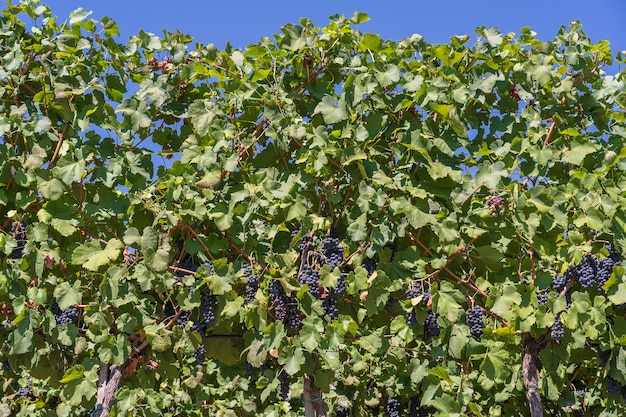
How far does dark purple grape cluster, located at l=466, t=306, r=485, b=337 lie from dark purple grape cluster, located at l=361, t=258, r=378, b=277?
1.86 ft

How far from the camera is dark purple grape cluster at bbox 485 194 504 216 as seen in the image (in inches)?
170

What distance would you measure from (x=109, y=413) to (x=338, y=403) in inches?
105

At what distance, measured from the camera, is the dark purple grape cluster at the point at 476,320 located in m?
4.30

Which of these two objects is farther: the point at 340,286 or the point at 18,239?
the point at 18,239

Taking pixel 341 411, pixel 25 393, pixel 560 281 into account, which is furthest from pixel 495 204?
pixel 25 393

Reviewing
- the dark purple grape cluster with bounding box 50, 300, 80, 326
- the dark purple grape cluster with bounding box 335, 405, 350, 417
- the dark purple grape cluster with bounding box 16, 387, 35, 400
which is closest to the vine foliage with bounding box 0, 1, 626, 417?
the dark purple grape cluster with bounding box 50, 300, 80, 326

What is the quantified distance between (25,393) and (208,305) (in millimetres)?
4188

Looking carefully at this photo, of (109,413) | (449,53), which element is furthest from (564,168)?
(109,413)

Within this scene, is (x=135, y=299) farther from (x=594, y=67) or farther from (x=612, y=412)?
(x=612, y=412)

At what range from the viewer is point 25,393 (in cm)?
757

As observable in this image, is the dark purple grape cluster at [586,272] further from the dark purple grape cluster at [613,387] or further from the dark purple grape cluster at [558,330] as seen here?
the dark purple grape cluster at [613,387]

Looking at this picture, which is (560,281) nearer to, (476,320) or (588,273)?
(588,273)

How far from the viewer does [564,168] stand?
4.84 m

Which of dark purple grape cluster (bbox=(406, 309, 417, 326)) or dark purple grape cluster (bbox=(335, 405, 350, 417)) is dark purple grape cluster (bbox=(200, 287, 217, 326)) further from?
dark purple grape cluster (bbox=(335, 405, 350, 417))
